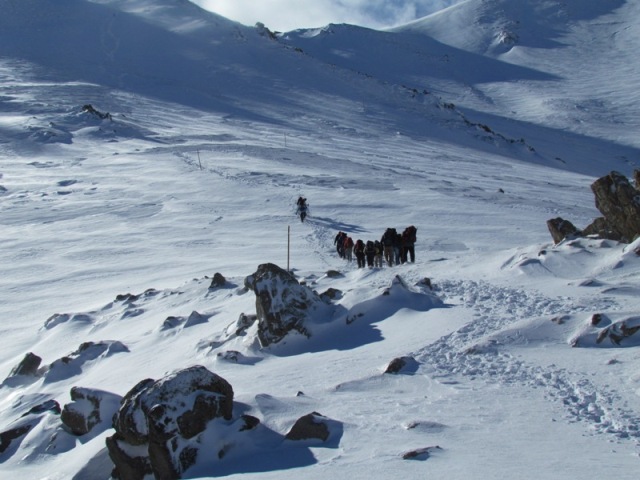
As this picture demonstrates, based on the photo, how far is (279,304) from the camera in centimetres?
1023

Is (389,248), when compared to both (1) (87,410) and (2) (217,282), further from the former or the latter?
(1) (87,410)

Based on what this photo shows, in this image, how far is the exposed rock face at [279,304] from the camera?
1005 cm

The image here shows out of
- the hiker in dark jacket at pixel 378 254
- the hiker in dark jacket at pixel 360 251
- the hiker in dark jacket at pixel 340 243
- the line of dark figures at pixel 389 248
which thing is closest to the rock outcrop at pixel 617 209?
the line of dark figures at pixel 389 248

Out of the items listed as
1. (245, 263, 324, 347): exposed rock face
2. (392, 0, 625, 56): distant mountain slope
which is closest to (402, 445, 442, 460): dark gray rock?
(245, 263, 324, 347): exposed rock face

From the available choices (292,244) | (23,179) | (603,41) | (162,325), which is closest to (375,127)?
(23,179)

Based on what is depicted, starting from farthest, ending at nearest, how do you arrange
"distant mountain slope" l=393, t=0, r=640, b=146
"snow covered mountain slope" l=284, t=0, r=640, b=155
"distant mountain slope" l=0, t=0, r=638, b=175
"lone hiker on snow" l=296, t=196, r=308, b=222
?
"snow covered mountain slope" l=284, t=0, r=640, b=155
"distant mountain slope" l=393, t=0, r=640, b=146
"distant mountain slope" l=0, t=0, r=638, b=175
"lone hiker on snow" l=296, t=196, r=308, b=222

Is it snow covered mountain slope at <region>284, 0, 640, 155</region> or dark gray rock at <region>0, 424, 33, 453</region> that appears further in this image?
snow covered mountain slope at <region>284, 0, 640, 155</region>

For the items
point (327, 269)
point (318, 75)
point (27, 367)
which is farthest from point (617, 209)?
point (318, 75)

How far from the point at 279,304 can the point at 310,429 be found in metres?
3.96

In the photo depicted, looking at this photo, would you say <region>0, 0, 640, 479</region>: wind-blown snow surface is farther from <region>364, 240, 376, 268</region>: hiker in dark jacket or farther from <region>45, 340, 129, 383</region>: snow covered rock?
<region>364, 240, 376, 268</region>: hiker in dark jacket

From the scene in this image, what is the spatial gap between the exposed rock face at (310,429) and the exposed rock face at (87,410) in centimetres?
283

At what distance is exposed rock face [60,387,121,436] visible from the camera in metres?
8.00

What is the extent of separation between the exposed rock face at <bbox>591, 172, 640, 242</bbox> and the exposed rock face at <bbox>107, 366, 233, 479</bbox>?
9602mm

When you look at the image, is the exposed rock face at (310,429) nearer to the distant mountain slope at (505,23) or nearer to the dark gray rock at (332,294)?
the dark gray rock at (332,294)
